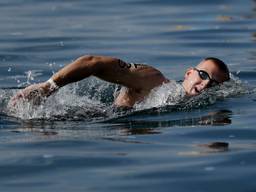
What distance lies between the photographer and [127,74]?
9781 millimetres

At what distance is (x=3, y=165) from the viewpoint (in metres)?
7.66

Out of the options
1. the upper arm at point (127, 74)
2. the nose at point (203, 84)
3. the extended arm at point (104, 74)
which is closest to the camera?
the extended arm at point (104, 74)

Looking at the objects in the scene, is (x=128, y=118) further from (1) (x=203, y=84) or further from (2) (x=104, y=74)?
(1) (x=203, y=84)

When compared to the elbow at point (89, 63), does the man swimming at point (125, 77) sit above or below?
below

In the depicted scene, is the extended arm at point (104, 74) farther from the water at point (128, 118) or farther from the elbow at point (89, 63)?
the water at point (128, 118)

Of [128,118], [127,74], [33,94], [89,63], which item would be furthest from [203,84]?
[33,94]

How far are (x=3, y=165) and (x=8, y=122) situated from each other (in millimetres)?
1819

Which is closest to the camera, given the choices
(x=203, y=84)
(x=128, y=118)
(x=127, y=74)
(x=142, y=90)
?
(x=128, y=118)

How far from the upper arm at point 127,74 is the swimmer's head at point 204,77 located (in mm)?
425

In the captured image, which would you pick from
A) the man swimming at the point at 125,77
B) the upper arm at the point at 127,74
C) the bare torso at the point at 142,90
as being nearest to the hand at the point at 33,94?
the man swimming at the point at 125,77

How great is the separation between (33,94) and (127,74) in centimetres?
94

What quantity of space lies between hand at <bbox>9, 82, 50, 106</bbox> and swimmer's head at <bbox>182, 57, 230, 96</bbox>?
1588mm

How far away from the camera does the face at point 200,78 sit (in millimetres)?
10320

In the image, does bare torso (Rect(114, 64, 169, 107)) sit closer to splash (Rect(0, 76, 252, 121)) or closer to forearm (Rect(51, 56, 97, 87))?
splash (Rect(0, 76, 252, 121))
